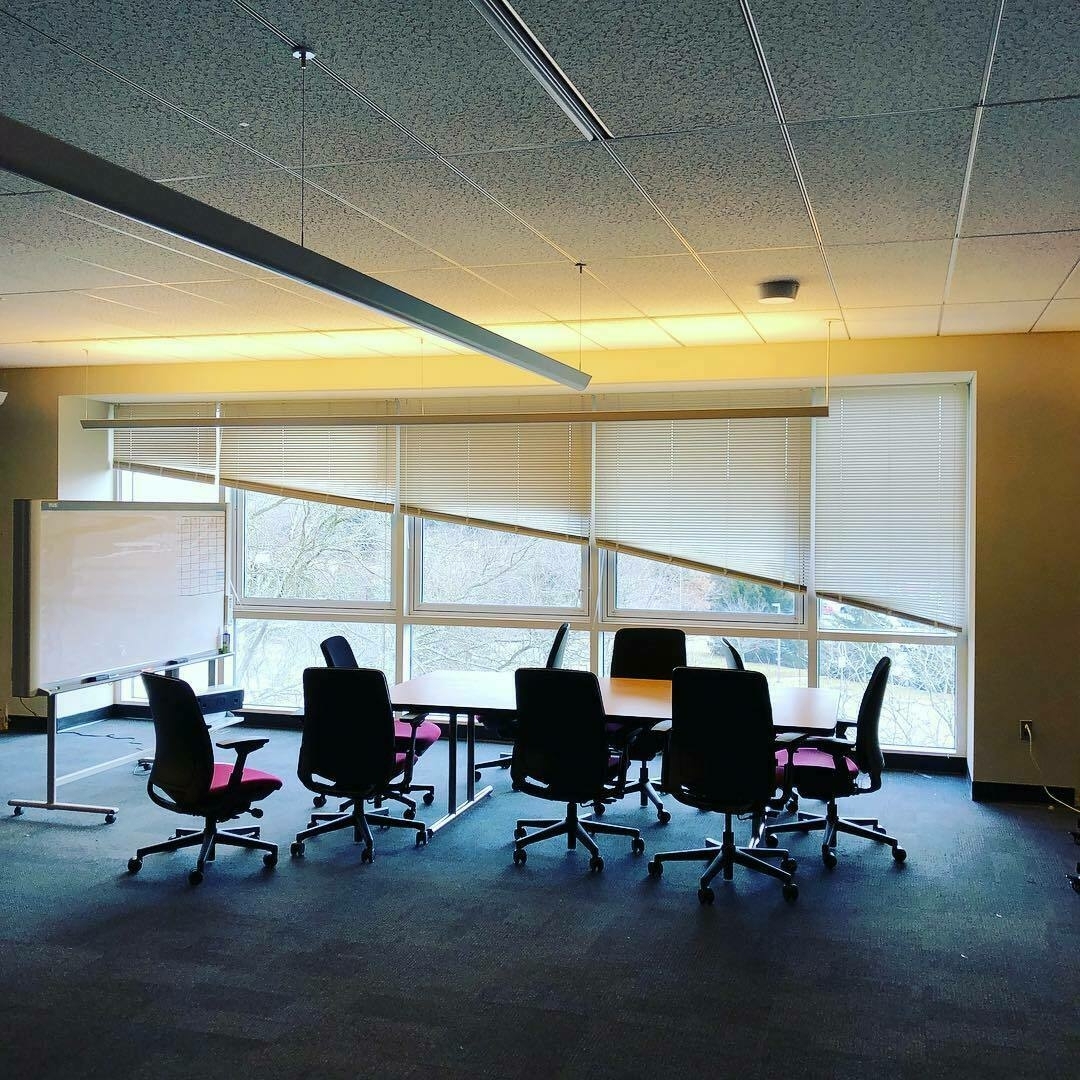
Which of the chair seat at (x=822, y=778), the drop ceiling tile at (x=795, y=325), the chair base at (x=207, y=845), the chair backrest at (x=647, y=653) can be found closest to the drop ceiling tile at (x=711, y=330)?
the drop ceiling tile at (x=795, y=325)

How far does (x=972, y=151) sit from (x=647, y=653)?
13.3 feet

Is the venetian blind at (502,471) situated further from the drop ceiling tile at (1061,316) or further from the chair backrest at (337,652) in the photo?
the drop ceiling tile at (1061,316)

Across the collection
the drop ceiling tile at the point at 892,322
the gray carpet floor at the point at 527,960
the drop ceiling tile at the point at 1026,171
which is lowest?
the gray carpet floor at the point at 527,960

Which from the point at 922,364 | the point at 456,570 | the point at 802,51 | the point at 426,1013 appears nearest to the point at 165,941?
the point at 426,1013

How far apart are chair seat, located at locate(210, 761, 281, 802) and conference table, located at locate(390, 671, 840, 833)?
0.77m

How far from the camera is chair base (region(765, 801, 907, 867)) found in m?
5.23

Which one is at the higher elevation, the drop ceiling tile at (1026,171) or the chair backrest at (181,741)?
the drop ceiling tile at (1026,171)

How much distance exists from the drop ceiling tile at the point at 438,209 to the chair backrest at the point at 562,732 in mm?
1936

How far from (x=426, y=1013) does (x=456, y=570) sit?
16.1 ft

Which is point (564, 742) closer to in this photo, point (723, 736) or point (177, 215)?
point (723, 736)

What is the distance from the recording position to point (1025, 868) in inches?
203

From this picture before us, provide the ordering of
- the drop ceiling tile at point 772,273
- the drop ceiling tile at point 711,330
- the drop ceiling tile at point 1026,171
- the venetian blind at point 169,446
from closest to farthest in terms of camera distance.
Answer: the drop ceiling tile at point 1026,171, the drop ceiling tile at point 772,273, the drop ceiling tile at point 711,330, the venetian blind at point 169,446

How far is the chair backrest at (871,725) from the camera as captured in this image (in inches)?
202

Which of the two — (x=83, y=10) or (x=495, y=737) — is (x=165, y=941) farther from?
(x=495, y=737)
